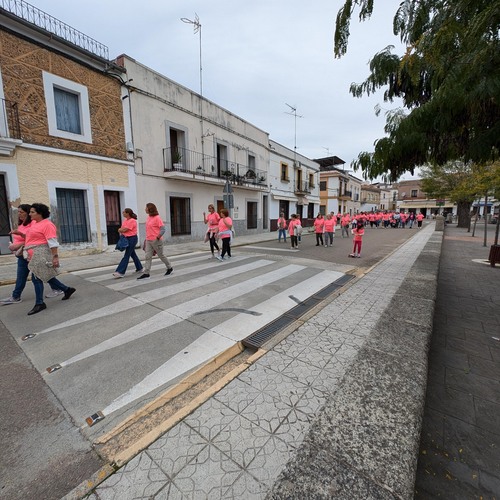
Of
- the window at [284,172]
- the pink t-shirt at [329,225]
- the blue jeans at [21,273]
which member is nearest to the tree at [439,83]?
the blue jeans at [21,273]

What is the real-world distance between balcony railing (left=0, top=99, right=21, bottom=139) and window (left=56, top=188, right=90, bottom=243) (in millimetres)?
2002

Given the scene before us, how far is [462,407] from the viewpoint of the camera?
7.88ft

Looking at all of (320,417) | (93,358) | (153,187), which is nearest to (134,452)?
(320,417)

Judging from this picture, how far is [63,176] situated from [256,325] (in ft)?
31.0

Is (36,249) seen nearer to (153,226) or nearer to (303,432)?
(153,226)

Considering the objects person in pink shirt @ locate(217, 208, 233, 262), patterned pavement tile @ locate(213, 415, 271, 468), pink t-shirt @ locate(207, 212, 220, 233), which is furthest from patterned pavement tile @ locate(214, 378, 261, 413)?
pink t-shirt @ locate(207, 212, 220, 233)

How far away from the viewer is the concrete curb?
1431mm

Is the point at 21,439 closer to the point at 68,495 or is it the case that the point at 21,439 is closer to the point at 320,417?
the point at 68,495

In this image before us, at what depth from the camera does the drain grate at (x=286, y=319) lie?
10.7ft

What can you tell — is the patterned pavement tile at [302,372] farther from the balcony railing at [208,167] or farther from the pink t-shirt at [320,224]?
the balcony railing at [208,167]

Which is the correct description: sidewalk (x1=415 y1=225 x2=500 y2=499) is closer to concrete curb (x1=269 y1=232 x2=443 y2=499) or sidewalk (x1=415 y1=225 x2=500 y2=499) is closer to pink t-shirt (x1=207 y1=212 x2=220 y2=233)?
concrete curb (x1=269 y1=232 x2=443 y2=499)

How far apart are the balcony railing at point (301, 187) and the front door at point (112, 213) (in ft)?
54.9

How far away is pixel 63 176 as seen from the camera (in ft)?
30.5

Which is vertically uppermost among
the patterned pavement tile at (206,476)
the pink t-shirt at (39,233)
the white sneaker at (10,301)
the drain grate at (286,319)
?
the pink t-shirt at (39,233)
